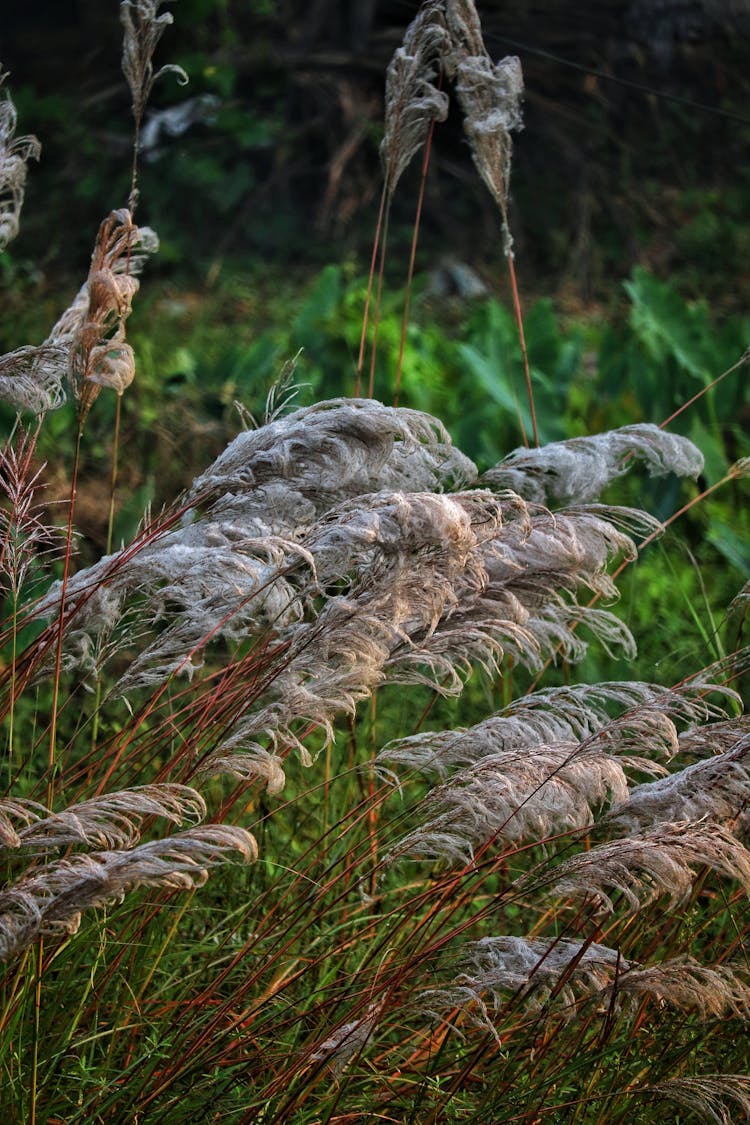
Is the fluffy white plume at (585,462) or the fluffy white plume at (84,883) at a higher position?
the fluffy white plume at (585,462)

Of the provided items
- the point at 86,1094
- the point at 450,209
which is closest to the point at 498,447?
the point at 86,1094

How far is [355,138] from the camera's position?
330 inches

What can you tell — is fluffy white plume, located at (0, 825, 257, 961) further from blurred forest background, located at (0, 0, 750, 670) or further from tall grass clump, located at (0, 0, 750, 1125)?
blurred forest background, located at (0, 0, 750, 670)

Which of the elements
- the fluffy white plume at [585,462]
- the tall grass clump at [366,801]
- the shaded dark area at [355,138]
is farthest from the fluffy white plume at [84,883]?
the shaded dark area at [355,138]

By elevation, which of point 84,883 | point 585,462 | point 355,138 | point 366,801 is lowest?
point 366,801

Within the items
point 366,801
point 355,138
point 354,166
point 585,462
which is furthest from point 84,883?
point 354,166

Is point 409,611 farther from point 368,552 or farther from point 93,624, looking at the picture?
point 93,624

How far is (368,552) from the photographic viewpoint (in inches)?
67.1

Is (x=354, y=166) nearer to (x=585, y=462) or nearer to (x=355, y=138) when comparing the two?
(x=355, y=138)

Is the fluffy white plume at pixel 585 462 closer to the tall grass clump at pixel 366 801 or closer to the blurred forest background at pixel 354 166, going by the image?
the tall grass clump at pixel 366 801

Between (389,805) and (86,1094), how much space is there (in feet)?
3.40

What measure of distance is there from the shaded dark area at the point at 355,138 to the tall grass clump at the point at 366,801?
6.83m

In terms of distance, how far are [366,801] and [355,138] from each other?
7.18 meters

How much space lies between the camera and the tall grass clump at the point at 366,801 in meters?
1.53
